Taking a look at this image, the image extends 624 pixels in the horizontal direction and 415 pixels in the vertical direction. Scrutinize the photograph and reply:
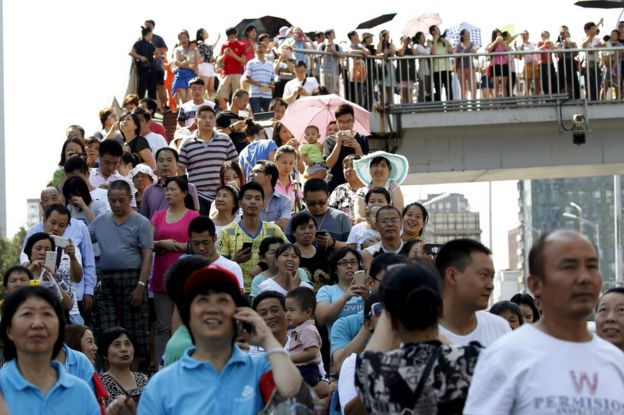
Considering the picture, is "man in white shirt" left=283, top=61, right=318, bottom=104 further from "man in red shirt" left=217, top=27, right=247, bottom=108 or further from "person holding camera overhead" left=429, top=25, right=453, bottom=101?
"person holding camera overhead" left=429, top=25, right=453, bottom=101

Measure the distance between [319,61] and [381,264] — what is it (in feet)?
59.4

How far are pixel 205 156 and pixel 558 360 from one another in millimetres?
11732

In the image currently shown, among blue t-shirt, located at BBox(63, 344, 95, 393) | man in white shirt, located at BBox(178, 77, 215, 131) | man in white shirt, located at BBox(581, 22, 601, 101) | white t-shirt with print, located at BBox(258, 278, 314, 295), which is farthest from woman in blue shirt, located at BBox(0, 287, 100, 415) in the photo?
man in white shirt, located at BBox(581, 22, 601, 101)

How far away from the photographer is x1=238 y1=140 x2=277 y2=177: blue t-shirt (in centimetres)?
1758

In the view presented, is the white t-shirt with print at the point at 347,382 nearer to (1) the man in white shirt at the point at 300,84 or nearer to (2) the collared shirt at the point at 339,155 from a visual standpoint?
(2) the collared shirt at the point at 339,155

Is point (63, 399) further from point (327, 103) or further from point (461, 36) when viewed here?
point (461, 36)

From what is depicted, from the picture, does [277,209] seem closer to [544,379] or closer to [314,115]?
[314,115]

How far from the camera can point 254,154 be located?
17.6 m

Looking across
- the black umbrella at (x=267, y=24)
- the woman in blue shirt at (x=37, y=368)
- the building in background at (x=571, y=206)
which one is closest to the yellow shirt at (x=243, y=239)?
the woman in blue shirt at (x=37, y=368)

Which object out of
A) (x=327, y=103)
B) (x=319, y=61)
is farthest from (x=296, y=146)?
(x=319, y=61)

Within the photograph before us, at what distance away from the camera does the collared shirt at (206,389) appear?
6.33m

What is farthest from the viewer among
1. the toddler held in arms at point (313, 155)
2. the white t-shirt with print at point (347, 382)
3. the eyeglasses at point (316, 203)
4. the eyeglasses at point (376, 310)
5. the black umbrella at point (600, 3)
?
the black umbrella at point (600, 3)

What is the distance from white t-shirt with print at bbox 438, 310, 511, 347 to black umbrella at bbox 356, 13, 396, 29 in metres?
24.8

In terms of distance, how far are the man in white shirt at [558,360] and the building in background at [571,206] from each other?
463 feet
